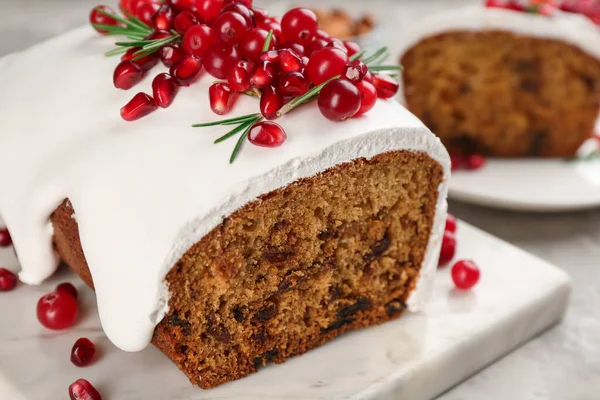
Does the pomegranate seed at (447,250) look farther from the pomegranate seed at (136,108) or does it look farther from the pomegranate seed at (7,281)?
the pomegranate seed at (7,281)

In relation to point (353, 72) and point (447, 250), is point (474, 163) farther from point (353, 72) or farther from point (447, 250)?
point (353, 72)

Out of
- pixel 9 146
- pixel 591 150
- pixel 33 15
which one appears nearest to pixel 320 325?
pixel 9 146

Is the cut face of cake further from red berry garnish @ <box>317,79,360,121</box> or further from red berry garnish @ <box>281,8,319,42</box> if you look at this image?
red berry garnish @ <box>317,79,360,121</box>

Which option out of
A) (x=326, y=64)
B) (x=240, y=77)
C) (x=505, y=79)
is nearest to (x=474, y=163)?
(x=505, y=79)

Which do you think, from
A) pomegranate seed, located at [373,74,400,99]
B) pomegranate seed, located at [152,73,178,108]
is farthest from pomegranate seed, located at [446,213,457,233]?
pomegranate seed, located at [152,73,178,108]

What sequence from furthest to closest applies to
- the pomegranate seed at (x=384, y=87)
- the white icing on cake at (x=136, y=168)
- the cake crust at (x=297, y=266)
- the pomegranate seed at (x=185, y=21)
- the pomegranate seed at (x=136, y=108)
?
the pomegranate seed at (x=185, y=21)
the pomegranate seed at (x=384, y=87)
the pomegranate seed at (x=136, y=108)
the cake crust at (x=297, y=266)
the white icing on cake at (x=136, y=168)

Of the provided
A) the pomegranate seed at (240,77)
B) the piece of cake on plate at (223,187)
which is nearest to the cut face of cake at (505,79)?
the piece of cake on plate at (223,187)

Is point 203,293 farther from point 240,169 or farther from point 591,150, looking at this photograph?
point 591,150
